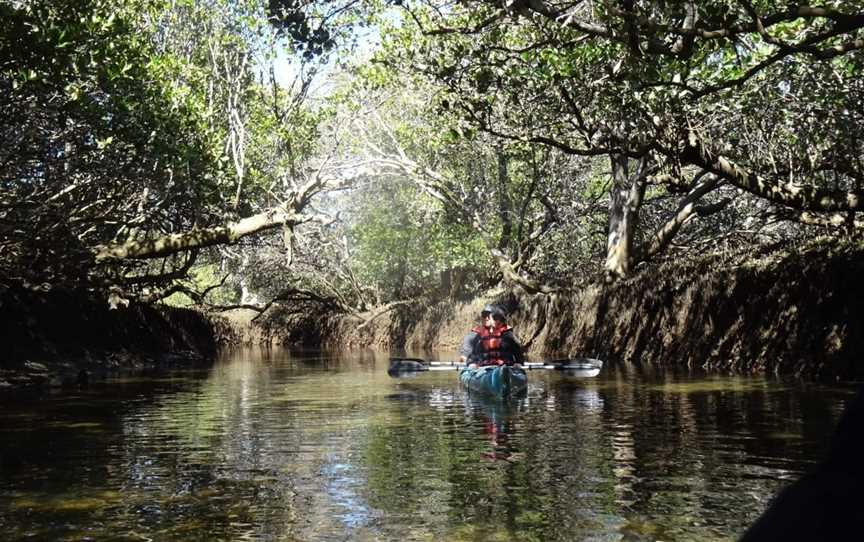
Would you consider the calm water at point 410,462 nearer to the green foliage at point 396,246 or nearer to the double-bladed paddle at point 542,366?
the double-bladed paddle at point 542,366

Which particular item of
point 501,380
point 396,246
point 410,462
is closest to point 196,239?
point 501,380

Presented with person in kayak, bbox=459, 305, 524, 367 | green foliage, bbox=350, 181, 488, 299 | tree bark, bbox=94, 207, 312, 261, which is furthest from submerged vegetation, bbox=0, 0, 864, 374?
person in kayak, bbox=459, 305, 524, 367

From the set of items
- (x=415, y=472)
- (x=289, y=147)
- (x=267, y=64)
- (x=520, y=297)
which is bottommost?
(x=415, y=472)

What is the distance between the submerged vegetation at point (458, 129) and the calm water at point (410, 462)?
4.40 m

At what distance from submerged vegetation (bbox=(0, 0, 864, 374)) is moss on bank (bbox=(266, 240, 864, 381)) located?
2.42 ft

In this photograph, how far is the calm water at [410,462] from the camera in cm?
761

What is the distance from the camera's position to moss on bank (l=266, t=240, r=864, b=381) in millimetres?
19266

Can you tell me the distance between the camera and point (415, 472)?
10.0 meters

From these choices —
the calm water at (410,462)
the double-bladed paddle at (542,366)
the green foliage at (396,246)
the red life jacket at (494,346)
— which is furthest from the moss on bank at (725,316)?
the green foliage at (396,246)

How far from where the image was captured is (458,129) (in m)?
16.0

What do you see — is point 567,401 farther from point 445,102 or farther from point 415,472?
point 415,472

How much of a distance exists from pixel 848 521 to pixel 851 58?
1455 centimetres

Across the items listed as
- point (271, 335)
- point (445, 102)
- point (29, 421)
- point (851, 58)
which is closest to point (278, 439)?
point (29, 421)

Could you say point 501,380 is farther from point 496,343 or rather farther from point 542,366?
point 542,366
